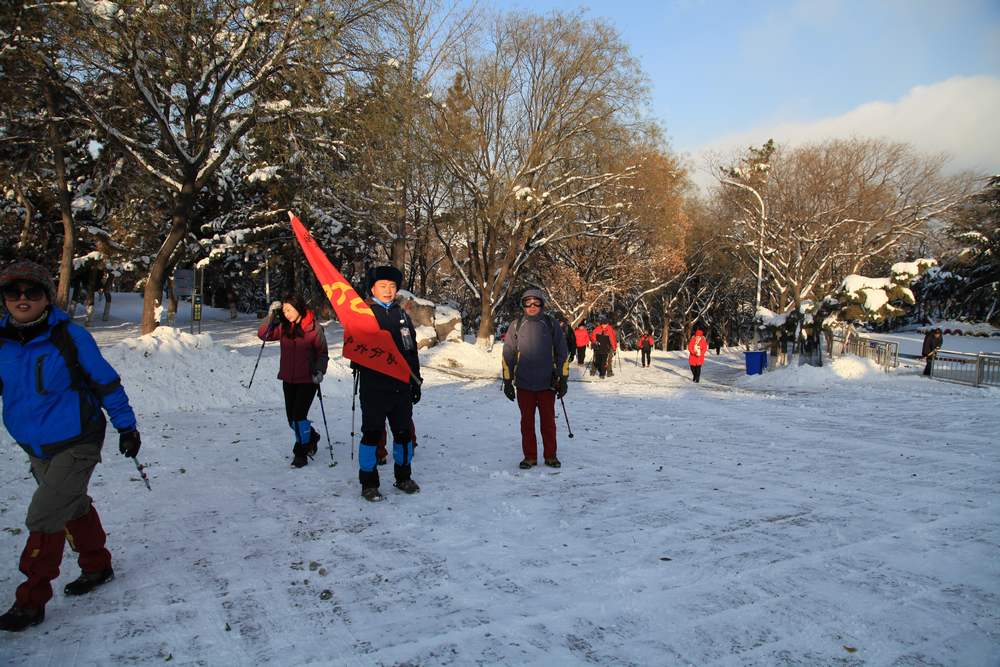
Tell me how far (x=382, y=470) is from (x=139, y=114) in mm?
17603

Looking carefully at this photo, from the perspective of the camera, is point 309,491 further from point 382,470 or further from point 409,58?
point 409,58

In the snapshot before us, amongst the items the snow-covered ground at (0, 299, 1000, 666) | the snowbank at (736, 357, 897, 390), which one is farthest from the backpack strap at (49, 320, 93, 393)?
the snowbank at (736, 357, 897, 390)

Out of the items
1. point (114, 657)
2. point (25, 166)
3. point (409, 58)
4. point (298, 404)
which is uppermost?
point (409, 58)

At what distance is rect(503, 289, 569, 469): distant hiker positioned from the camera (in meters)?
6.64

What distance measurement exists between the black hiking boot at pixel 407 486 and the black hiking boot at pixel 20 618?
282 centimetres

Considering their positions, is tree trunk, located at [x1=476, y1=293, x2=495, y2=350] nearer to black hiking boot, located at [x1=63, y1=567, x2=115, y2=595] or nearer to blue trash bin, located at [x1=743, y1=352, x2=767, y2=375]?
blue trash bin, located at [x1=743, y1=352, x2=767, y2=375]

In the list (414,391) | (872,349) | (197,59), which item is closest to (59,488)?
(414,391)

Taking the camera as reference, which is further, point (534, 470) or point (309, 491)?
point (534, 470)

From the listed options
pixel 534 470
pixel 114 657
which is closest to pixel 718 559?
pixel 534 470

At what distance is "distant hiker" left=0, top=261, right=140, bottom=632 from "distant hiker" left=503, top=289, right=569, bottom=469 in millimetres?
3963

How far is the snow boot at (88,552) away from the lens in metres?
3.57

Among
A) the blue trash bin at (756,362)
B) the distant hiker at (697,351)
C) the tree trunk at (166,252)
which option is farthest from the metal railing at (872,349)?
the tree trunk at (166,252)

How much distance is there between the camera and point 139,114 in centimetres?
1862

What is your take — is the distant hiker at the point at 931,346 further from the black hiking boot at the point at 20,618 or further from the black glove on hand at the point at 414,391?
the black hiking boot at the point at 20,618
